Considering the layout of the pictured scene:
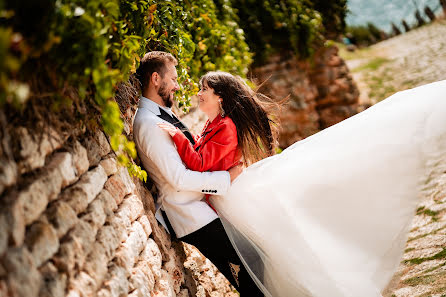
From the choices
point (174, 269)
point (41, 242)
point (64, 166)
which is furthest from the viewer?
point (174, 269)

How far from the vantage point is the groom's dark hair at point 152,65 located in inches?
114

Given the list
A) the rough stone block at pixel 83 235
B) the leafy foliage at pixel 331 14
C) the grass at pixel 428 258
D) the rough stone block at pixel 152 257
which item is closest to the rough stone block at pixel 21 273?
the rough stone block at pixel 83 235

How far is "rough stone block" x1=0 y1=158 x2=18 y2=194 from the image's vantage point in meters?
1.26

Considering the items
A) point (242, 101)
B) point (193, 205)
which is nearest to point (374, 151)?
point (242, 101)

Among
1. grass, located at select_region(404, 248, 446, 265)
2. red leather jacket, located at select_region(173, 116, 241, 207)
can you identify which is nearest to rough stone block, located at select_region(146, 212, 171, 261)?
red leather jacket, located at select_region(173, 116, 241, 207)

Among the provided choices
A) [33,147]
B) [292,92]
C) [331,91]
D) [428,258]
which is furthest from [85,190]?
[331,91]

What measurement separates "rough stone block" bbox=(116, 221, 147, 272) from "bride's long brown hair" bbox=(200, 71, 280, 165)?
980 millimetres

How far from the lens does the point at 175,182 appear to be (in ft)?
8.37

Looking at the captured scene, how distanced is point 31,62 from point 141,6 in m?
1.38

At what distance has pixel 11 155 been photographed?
133 centimetres

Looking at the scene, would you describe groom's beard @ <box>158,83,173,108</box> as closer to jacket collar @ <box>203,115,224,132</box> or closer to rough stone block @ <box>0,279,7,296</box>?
jacket collar @ <box>203,115,224,132</box>

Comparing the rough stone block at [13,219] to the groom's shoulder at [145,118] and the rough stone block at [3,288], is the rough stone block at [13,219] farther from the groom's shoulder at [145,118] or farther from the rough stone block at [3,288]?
the groom's shoulder at [145,118]

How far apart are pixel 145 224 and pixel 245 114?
1.09 m

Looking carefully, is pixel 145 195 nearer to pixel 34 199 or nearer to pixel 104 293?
pixel 104 293
